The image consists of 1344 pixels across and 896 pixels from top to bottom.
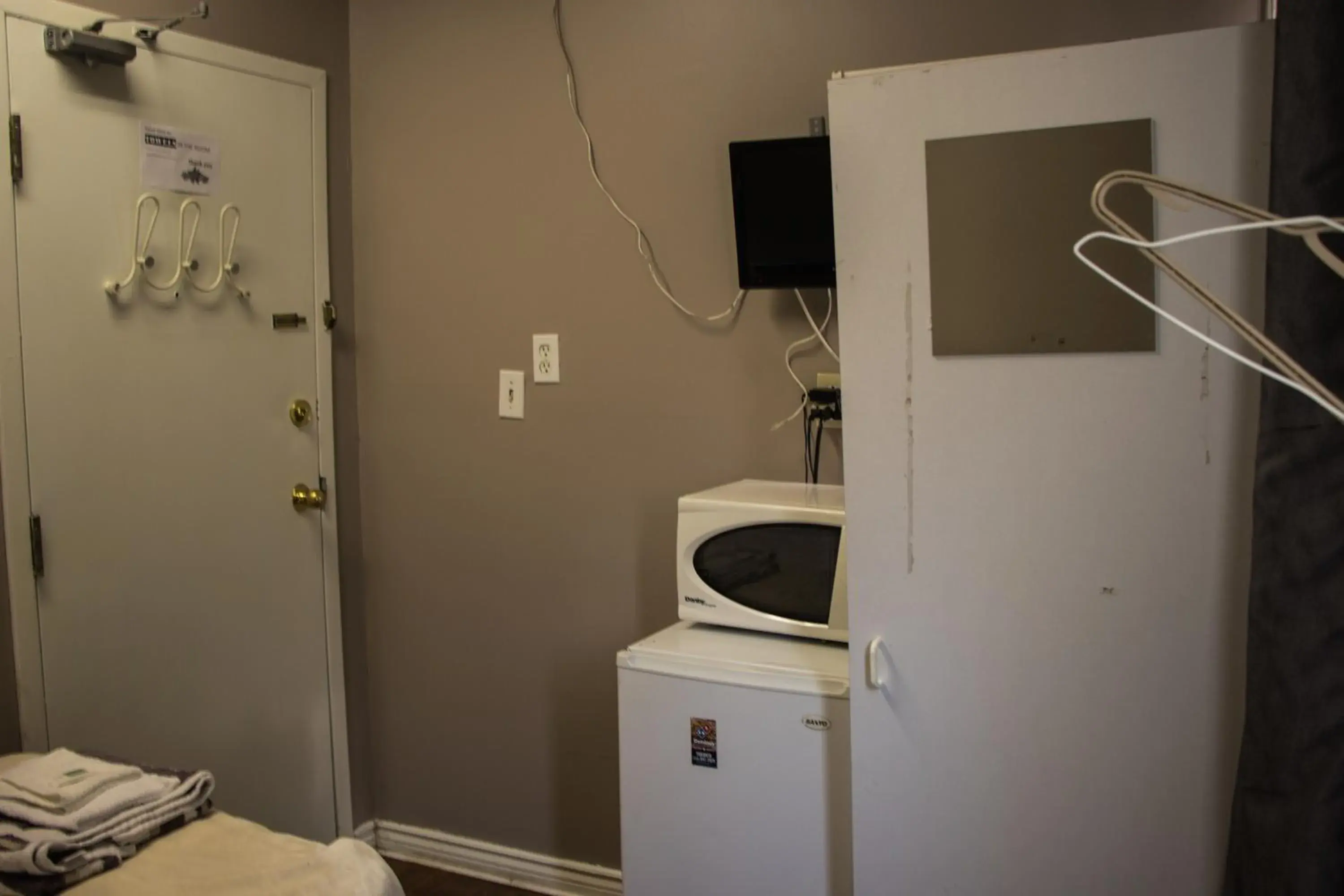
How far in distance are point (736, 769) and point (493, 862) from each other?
1.31m

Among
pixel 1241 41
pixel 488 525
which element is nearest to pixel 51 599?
pixel 488 525

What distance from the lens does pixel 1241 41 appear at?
A: 59.4 inches

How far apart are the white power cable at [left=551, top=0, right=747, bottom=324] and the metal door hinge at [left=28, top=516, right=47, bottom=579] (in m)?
1.46

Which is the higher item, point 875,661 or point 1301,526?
point 1301,526

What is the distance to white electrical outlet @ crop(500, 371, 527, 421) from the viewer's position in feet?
9.38

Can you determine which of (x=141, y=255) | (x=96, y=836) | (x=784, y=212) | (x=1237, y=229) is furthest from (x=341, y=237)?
(x=1237, y=229)

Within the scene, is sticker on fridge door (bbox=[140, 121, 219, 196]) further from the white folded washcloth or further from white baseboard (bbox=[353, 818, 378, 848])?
white baseboard (bbox=[353, 818, 378, 848])

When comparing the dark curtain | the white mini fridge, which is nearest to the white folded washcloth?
the white mini fridge

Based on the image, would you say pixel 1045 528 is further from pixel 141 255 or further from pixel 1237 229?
pixel 141 255

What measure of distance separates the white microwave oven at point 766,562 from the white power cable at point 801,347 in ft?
0.88

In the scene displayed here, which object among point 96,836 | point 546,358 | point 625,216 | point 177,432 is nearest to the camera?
point 96,836

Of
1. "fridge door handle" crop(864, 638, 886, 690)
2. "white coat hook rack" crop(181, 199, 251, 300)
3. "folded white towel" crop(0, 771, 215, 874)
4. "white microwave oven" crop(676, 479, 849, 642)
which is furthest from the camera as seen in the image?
"white coat hook rack" crop(181, 199, 251, 300)

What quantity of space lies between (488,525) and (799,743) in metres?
1.28

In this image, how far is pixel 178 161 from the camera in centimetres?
252
